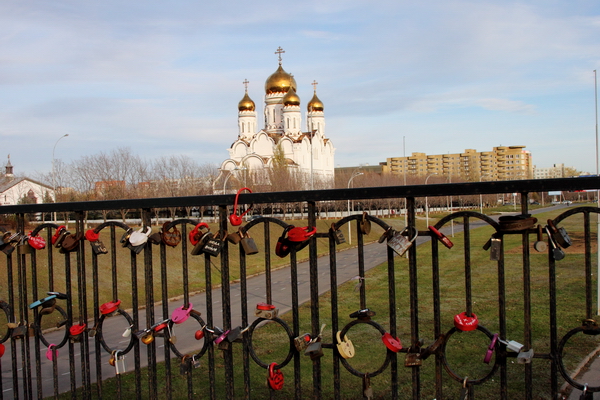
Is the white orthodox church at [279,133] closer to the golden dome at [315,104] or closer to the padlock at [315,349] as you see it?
the golden dome at [315,104]

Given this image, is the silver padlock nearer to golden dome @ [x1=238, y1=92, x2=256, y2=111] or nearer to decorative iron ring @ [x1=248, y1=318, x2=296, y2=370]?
decorative iron ring @ [x1=248, y1=318, x2=296, y2=370]

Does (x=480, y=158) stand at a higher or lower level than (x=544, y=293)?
higher

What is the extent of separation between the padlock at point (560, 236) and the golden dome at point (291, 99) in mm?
72528

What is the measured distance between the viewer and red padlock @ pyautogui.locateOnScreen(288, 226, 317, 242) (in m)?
2.74

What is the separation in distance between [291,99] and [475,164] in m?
90.8

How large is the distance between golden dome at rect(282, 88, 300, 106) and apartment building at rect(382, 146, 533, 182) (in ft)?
141

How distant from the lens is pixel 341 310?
15.6m

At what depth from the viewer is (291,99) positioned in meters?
73.5

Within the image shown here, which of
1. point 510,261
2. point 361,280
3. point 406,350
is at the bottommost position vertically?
point 510,261

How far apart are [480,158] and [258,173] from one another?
106m

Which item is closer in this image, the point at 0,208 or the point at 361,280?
the point at 361,280

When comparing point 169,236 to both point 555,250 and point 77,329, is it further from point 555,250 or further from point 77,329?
point 555,250

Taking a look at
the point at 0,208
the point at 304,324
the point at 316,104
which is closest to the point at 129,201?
the point at 0,208

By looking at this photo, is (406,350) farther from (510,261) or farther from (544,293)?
(510,261)
